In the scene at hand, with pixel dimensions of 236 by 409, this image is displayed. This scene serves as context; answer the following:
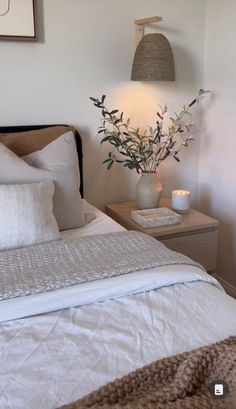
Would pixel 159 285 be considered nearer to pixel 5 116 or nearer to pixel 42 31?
pixel 5 116

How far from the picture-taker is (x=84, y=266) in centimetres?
141

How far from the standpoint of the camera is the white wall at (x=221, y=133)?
8.25ft

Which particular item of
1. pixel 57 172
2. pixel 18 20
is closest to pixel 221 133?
pixel 57 172

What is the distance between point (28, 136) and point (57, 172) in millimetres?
348

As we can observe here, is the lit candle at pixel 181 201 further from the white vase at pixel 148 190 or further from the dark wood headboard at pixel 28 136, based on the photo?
the dark wood headboard at pixel 28 136

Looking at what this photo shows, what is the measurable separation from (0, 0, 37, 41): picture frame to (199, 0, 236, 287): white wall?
1110mm

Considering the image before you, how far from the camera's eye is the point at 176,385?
0.88 m

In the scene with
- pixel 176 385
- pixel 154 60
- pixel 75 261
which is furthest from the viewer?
pixel 154 60

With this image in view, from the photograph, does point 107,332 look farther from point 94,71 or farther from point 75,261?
point 94,71

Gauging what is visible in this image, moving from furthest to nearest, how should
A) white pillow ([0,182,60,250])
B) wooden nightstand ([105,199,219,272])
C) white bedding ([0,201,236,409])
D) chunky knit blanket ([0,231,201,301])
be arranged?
wooden nightstand ([105,199,219,272]), white pillow ([0,182,60,250]), chunky knit blanket ([0,231,201,301]), white bedding ([0,201,236,409])

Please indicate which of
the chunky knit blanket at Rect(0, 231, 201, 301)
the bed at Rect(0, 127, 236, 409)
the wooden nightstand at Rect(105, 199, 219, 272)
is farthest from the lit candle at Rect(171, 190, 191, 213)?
the bed at Rect(0, 127, 236, 409)

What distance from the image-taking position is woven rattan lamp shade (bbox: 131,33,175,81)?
2.28 metres

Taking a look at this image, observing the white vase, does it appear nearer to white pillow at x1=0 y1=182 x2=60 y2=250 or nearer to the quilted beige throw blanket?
white pillow at x1=0 y1=182 x2=60 y2=250

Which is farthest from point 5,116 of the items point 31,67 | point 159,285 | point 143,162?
point 159,285
